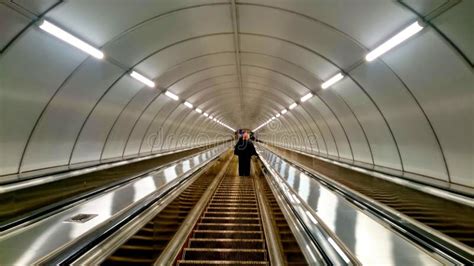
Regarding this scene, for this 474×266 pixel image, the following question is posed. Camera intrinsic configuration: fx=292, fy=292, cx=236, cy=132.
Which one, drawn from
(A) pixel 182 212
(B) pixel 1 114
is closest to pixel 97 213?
(A) pixel 182 212

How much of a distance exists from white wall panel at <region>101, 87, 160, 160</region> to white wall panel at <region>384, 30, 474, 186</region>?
804 centimetres

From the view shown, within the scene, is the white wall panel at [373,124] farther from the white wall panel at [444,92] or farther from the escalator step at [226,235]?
the escalator step at [226,235]

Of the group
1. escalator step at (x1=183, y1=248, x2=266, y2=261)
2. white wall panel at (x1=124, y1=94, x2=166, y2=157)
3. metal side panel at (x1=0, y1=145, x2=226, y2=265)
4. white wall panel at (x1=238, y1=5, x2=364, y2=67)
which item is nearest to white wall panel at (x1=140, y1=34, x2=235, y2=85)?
white wall panel at (x1=238, y1=5, x2=364, y2=67)

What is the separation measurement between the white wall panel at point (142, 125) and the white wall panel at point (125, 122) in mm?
A: 419

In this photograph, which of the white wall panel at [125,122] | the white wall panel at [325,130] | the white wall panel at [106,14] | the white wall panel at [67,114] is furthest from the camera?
the white wall panel at [325,130]

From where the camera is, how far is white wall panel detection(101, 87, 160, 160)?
34.9 feet

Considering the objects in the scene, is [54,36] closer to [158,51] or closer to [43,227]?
[158,51]

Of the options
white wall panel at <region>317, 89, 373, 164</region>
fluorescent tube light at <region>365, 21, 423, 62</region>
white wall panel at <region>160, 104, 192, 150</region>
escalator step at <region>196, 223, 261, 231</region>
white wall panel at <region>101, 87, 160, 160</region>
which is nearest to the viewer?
fluorescent tube light at <region>365, 21, 423, 62</region>

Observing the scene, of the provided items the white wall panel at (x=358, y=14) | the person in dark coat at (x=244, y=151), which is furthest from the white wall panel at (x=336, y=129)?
the white wall panel at (x=358, y=14)

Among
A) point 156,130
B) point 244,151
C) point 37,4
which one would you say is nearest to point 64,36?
point 37,4

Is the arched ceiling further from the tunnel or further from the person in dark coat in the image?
the person in dark coat

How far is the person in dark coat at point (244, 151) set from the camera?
1373cm

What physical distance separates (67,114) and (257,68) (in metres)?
6.49

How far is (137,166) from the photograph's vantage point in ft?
34.9
